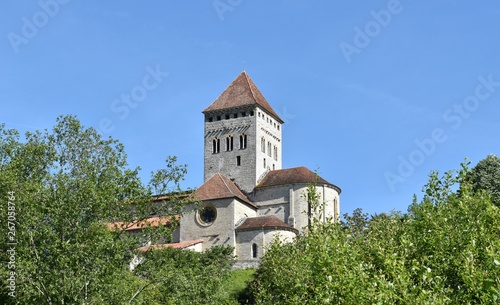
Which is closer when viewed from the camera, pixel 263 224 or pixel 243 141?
pixel 263 224

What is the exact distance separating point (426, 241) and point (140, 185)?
12.4m

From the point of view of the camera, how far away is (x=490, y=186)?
58344mm

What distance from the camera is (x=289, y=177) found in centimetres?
7462

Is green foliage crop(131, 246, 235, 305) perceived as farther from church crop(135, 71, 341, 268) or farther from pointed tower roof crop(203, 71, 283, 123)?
pointed tower roof crop(203, 71, 283, 123)

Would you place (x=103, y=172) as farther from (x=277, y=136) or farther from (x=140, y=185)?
(x=277, y=136)

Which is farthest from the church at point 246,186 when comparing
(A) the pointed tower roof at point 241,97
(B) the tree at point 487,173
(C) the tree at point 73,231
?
(C) the tree at point 73,231

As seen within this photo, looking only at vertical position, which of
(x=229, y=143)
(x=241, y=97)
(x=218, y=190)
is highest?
(x=241, y=97)

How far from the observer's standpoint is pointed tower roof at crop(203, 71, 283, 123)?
80.6m

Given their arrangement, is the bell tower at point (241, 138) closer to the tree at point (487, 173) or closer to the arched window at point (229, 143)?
the arched window at point (229, 143)

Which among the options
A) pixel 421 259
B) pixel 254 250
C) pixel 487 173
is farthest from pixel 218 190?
pixel 421 259

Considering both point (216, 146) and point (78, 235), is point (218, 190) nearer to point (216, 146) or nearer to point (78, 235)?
point (216, 146)

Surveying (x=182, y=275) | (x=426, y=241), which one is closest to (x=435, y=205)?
(x=426, y=241)

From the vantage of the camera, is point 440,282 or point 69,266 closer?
point 440,282

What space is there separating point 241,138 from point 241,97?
192 inches
